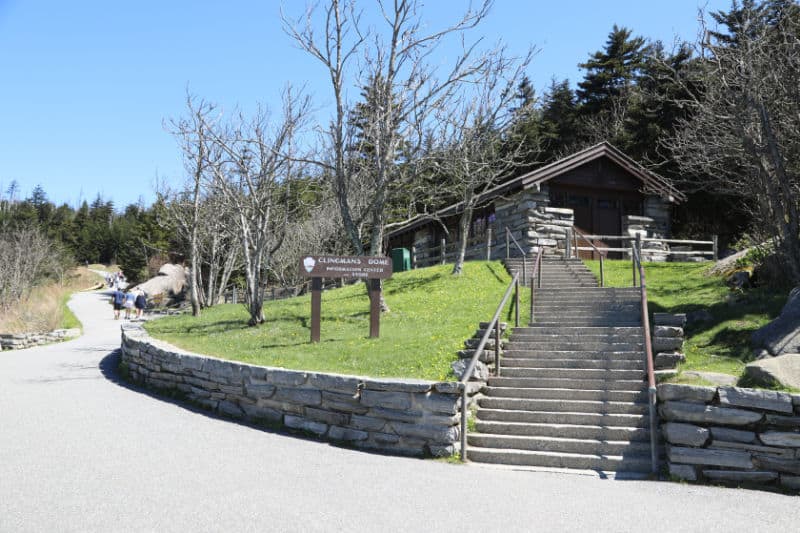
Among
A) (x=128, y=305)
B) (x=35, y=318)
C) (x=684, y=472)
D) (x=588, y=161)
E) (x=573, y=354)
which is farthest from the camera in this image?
(x=128, y=305)

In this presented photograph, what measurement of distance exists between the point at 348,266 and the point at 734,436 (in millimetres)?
7507

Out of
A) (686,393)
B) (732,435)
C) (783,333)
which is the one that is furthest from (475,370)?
(783,333)

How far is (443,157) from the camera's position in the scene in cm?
1513

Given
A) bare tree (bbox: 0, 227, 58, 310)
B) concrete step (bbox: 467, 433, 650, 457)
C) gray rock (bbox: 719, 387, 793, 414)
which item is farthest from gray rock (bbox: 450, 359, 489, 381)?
bare tree (bbox: 0, 227, 58, 310)

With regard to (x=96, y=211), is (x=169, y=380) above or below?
below

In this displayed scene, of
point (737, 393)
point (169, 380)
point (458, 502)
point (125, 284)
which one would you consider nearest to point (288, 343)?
point (169, 380)

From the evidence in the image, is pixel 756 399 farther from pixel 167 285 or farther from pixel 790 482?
pixel 167 285

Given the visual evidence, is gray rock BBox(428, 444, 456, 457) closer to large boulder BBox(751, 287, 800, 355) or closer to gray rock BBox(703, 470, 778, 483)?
gray rock BBox(703, 470, 778, 483)

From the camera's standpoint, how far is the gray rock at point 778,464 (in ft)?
20.2

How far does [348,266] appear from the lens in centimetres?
1222

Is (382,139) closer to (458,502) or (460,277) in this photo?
(460,277)

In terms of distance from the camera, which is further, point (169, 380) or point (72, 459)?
point (169, 380)

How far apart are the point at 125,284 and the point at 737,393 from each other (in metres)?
49.1

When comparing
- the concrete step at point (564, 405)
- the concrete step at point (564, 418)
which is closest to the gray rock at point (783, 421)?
the concrete step at point (564, 418)
